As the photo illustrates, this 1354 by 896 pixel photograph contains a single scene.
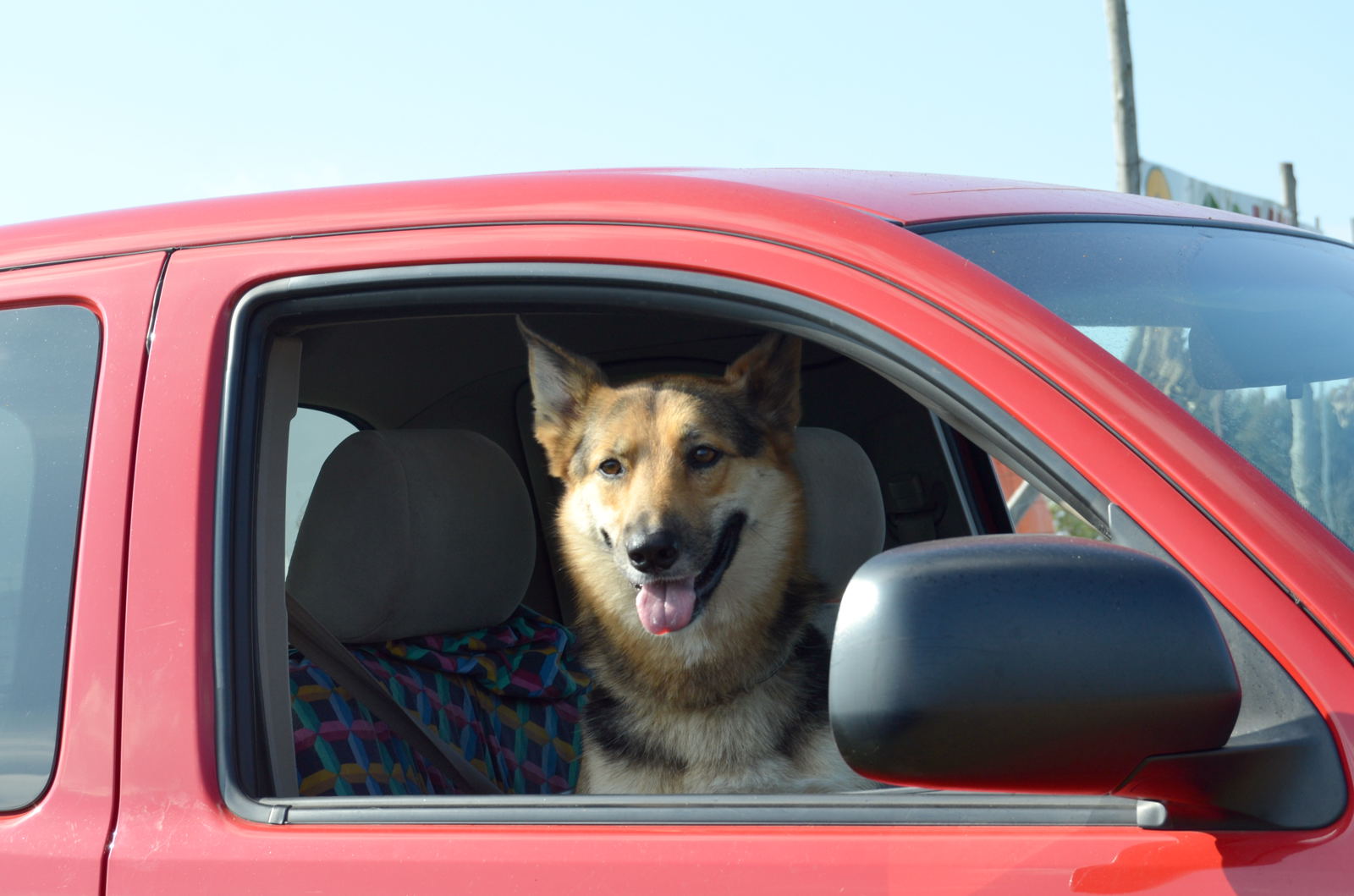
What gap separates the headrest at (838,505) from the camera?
3227 mm

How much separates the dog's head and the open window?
170 mm

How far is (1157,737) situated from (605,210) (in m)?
0.89

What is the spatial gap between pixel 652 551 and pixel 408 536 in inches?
28.4

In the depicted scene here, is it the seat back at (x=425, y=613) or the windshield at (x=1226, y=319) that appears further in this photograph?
the seat back at (x=425, y=613)

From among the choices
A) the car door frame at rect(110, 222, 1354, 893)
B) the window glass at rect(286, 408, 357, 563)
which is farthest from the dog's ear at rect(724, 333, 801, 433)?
the car door frame at rect(110, 222, 1354, 893)

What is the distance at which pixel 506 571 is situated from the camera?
116 inches

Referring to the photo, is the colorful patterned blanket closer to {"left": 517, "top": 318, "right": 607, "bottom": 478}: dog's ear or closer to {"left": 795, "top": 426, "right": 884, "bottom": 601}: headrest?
{"left": 517, "top": 318, "right": 607, "bottom": 478}: dog's ear

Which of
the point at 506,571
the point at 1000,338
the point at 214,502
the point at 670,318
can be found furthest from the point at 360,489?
the point at 1000,338

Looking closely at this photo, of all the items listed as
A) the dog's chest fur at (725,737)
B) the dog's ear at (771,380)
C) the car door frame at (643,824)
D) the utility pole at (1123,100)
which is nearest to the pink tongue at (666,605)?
the dog's chest fur at (725,737)

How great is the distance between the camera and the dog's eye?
347cm

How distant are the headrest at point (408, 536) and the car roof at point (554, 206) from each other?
81cm

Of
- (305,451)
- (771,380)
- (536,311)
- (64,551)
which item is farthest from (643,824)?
(771,380)

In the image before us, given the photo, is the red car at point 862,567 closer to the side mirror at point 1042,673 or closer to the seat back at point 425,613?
the side mirror at point 1042,673

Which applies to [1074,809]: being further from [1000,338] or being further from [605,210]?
[605,210]
